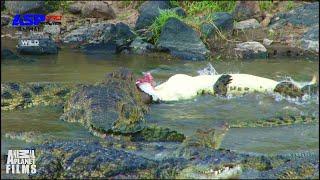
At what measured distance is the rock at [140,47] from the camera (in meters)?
15.1

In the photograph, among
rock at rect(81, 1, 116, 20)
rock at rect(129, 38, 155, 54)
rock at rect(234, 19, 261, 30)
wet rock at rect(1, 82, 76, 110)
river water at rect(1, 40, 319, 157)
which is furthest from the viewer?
rock at rect(81, 1, 116, 20)

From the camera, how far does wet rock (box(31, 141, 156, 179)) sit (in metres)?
5.53

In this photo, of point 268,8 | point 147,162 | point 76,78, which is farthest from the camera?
point 268,8

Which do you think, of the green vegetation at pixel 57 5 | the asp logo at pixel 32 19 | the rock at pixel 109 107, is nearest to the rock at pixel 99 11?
the asp logo at pixel 32 19

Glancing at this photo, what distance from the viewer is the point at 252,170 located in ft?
18.6

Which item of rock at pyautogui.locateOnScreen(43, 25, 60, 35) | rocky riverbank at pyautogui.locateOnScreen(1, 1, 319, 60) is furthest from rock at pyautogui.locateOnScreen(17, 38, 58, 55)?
rock at pyautogui.locateOnScreen(43, 25, 60, 35)

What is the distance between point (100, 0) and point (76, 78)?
29.1 ft

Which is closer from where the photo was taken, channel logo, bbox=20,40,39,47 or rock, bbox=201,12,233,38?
channel logo, bbox=20,40,39,47

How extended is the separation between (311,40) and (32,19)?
8.47 meters

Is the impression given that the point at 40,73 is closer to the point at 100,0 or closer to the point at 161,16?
the point at 161,16

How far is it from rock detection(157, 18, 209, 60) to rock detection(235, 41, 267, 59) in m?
0.79

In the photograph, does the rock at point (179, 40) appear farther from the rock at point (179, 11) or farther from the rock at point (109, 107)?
the rock at point (109, 107)

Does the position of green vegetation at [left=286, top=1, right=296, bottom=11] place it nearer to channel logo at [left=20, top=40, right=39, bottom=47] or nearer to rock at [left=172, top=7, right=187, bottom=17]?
rock at [left=172, top=7, right=187, bottom=17]

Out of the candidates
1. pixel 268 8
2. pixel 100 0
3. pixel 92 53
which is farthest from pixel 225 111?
pixel 100 0
